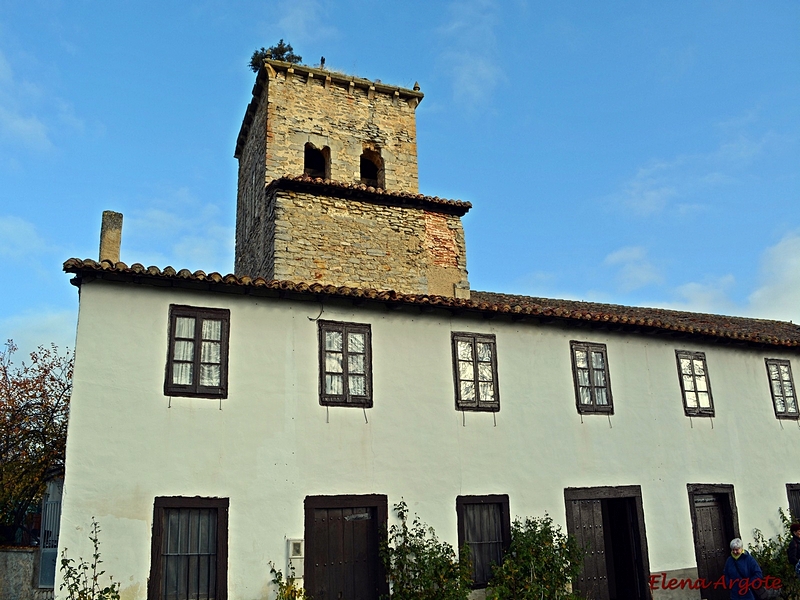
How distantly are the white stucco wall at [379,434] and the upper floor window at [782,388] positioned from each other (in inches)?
19.4

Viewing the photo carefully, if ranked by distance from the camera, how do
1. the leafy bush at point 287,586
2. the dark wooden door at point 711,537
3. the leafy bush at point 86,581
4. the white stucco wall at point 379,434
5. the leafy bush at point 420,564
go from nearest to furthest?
the leafy bush at point 86,581, the white stucco wall at point 379,434, the leafy bush at point 287,586, the leafy bush at point 420,564, the dark wooden door at point 711,537

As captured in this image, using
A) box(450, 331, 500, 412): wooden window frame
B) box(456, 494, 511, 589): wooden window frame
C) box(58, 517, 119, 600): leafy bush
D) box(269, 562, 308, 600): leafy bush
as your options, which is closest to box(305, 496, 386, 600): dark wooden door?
box(269, 562, 308, 600): leafy bush

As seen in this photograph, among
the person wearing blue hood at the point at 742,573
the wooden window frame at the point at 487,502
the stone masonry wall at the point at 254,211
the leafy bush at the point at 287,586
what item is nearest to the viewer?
the leafy bush at the point at 287,586

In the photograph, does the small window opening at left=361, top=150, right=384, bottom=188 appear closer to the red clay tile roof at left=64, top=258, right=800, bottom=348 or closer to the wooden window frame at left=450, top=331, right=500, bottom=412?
the red clay tile roof at left=64, top=258, right=800, bottom=348

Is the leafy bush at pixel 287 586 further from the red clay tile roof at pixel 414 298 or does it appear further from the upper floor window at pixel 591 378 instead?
the upper floor window at pixel 591 378

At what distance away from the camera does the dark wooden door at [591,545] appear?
13273 millimetres

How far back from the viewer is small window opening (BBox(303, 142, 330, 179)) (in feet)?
64.7

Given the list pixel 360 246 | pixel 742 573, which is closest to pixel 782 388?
pixel 742 573

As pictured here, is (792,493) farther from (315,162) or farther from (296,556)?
(315,162)

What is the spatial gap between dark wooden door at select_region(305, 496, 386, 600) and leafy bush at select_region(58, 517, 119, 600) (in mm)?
2918

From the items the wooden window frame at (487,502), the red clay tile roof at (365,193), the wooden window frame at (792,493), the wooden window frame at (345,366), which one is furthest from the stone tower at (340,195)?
the wooden window frame at (792,493)

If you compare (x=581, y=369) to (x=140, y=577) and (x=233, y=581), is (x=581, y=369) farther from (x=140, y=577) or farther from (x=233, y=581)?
(x=140, y=577)

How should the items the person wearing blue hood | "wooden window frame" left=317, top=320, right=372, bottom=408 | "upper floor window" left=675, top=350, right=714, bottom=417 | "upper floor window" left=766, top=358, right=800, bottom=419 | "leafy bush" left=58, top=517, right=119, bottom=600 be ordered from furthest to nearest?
"upper floor window" left=766, top=358, right=800, bottom=419, "upper floor window" left=675, top=350, right=714, bottom=417, "wooden window frame" left=317, top=320, right=372, bottom=408, the person wearing blue hood, "leafy bush" left=58, top=517, right=119, bottom=600

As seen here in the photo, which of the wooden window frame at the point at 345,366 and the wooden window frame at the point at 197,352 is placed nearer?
the wooden window frame at the point at 197,352
